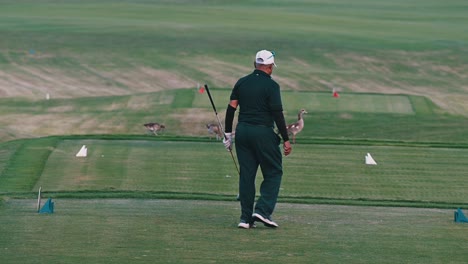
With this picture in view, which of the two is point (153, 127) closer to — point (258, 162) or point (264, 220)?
point (258, 162)

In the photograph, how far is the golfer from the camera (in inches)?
571

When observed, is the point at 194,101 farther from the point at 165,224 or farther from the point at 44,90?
the point at 165,224

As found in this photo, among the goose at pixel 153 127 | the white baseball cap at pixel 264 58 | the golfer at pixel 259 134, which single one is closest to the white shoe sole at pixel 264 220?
the golfer at pixel 259 134

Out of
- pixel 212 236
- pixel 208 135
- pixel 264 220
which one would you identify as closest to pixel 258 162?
pixel 264 220

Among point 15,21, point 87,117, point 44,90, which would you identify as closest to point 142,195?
point 87,117

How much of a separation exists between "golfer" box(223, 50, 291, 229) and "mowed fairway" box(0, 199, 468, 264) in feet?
1.16

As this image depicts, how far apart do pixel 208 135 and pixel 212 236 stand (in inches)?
759

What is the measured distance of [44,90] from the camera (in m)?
43.3

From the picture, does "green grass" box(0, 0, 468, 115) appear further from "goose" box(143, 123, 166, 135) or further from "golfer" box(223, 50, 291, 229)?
"golfer" box(223, 50, 291, 229)

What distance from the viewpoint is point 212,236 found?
13.4m

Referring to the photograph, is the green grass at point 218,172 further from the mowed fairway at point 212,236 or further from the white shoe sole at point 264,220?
the white shoe sole at point 264,220

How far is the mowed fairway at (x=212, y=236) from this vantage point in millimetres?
11867

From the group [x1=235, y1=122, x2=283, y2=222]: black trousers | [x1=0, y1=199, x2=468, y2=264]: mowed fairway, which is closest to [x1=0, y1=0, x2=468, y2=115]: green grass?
[x1=0, y1=199, x2=468, y2=264]: mowed fairway

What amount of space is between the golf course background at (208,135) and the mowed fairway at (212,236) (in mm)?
29
